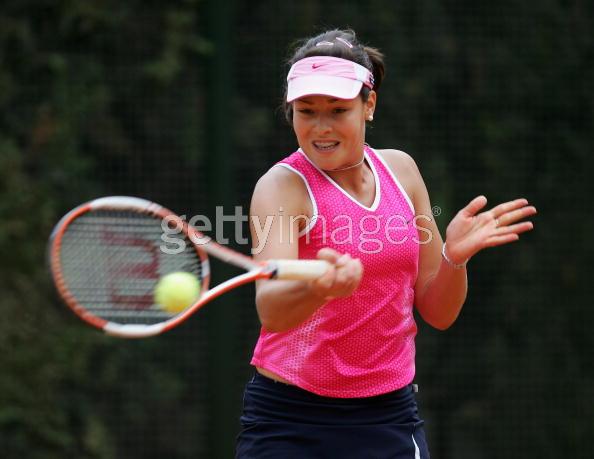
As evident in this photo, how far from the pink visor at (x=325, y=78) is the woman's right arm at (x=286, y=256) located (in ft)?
0.67

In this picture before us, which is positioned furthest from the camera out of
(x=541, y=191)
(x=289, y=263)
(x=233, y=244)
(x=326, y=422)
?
(x=541, y=191)

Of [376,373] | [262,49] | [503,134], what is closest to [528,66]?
[503,134]

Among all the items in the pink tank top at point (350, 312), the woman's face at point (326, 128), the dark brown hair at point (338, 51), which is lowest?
the pink tank top at point (350, 312)

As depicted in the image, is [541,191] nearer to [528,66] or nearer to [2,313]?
[528,66]

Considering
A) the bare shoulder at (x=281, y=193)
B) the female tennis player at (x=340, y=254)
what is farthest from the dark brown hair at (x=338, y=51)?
the bare shoulder at (x=281, y=193)

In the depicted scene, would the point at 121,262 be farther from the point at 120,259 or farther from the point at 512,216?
the point at 512,216

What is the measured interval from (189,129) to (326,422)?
2361 millimetres

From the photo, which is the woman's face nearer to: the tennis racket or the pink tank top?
the pink tank top

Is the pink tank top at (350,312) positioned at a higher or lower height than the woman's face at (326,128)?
lower

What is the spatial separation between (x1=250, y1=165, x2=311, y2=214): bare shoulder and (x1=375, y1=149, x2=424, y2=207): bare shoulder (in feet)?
1.05

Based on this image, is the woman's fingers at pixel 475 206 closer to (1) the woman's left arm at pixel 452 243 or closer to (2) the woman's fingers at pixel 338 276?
(1) the woman's left arm at pixel 452 243

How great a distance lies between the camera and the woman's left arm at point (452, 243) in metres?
2.54

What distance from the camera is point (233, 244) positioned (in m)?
4.53

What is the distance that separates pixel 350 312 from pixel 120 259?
59cm
